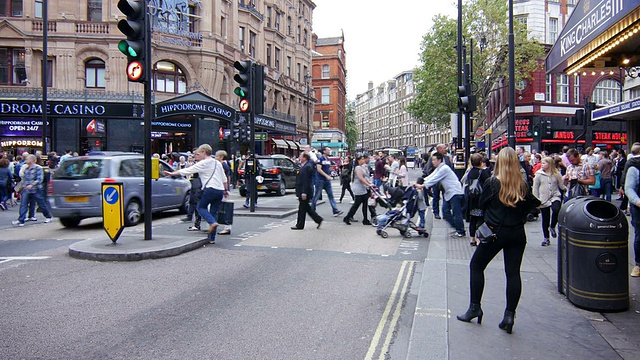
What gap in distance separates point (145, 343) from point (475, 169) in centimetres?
721

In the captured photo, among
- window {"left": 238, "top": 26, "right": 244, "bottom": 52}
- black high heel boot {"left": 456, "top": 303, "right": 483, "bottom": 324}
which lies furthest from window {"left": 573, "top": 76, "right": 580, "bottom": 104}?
black high heel boot {"left": 456, "top": 303, "right": 483, "bottom": 324}

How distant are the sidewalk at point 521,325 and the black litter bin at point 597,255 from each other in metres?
0.16

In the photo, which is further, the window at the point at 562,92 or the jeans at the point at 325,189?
the window at the point at 562,92

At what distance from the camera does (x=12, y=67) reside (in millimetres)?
27516

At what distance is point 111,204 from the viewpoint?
27.3 ft

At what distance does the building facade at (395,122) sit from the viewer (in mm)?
95812

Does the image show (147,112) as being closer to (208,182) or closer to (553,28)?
(208,182)

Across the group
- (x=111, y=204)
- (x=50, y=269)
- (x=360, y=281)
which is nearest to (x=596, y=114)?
(x=360, y=281)

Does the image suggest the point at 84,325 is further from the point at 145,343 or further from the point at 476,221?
the point at 476,221

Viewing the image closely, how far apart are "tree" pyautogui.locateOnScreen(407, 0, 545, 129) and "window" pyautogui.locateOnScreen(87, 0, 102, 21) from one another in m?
22.5

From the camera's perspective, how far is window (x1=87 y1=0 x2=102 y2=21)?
93.9 feet

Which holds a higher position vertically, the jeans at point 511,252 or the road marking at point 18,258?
the jeans at point 511,252

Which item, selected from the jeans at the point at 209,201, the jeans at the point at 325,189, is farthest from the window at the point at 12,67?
the jeans at the point at 209,201

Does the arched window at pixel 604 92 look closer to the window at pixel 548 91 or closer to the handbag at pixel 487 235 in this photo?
the window at pixel 548 91
